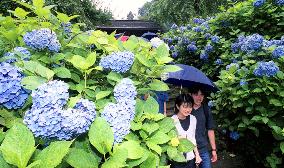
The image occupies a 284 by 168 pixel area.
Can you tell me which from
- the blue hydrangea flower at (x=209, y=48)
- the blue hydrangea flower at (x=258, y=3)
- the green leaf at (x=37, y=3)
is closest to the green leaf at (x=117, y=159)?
the green leaf at (x=37, y=3)

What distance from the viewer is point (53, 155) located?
→ 3.28ft

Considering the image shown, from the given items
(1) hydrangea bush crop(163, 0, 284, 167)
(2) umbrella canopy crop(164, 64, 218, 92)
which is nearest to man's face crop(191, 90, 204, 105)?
(2) umbrella canopy crop(164, 64, 218, 92)

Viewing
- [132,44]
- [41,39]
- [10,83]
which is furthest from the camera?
[132,44]

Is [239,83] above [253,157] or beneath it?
above

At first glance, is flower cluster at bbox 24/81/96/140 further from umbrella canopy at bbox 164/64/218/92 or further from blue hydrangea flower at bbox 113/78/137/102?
umbrella canopy at bbox 164/64/218/92

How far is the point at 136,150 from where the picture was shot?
118cm

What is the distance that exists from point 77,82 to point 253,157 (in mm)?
3417

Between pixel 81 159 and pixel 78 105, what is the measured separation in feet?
0.78

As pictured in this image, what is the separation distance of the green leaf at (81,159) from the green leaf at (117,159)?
0.05 meters

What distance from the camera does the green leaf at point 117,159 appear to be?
1064mm

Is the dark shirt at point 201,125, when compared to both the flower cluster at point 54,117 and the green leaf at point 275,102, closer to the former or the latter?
the green leaf at point 275,102

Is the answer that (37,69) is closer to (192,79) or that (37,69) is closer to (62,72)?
(62,72)

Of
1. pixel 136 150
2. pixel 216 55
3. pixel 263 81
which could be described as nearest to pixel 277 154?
pixel 263 81

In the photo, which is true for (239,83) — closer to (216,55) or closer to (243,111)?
(243,111)
